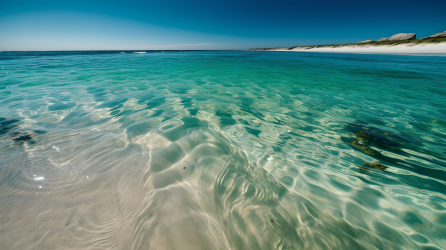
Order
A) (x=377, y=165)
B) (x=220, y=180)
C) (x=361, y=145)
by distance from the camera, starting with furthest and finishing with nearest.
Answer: (x=361, y=145), (x=377, y=165), (x=220, y=180)

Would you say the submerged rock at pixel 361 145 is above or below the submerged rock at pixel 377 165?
above

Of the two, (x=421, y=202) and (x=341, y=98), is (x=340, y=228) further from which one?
(x=341, y=98)

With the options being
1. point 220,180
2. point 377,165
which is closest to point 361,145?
point 377,165

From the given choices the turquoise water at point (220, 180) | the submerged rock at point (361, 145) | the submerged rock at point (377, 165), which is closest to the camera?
the turquoise water at point (220, 180)

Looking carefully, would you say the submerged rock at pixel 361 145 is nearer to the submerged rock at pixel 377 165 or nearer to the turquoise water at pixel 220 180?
the turquoise water at pixel 220 180

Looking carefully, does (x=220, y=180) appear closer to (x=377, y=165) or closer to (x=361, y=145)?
(x=377, y=165)

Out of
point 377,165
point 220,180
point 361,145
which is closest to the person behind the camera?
point 220,180

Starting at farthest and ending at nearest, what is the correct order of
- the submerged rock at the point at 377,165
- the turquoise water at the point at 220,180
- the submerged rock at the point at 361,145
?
the submerged rock at the point at 361,145, the submerged rock at the point at 377,165, the turquoise water at the point at 220,180

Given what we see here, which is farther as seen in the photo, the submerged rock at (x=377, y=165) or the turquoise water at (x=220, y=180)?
the submerged rock at (x=377, y=165)

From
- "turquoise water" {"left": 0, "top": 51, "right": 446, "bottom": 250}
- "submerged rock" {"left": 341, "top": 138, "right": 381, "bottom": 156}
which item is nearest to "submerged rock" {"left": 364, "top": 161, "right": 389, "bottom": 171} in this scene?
"turquoise water" {"left": 0, "top": 51, "right": 446, "bottom": 250}

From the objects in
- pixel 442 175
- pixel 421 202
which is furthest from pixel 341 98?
pixel 421 202

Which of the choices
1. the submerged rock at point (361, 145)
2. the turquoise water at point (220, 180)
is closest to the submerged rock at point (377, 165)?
the turquoise water at point (220, 180)

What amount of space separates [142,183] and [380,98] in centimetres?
820

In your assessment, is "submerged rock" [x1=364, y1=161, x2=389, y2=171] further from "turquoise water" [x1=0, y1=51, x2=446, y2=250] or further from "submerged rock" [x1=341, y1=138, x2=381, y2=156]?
"submerged rock" [x1=341, y1=138, x2=381, y2=156]
